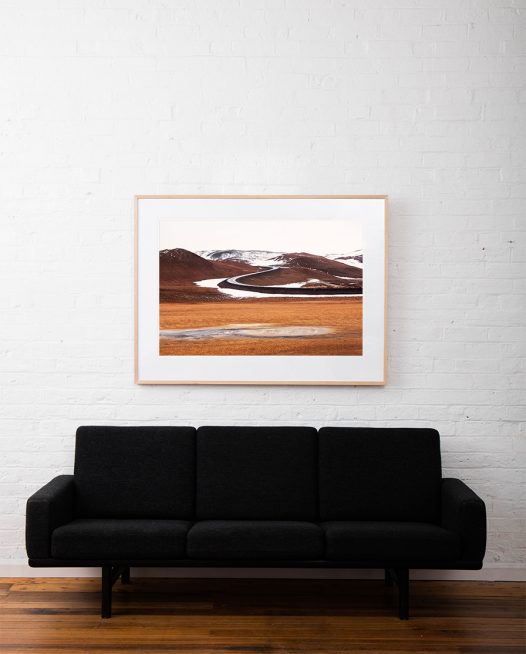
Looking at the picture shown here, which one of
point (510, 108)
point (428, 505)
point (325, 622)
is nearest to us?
point (325, 622)

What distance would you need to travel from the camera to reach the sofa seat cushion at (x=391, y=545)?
10.5ft

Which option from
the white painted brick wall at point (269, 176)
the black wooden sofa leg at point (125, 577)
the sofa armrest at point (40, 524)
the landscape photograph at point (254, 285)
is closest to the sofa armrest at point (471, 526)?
the white painted brick wall at point (269, 176)

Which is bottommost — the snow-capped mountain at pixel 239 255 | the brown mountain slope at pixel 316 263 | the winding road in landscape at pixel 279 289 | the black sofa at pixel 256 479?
the black sofa at pixel 256 479

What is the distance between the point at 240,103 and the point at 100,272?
1228 mm

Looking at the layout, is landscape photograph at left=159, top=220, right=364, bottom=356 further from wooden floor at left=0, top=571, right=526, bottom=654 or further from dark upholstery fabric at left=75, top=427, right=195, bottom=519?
wooden floor at left=0, top=571, right=526, bottom=654

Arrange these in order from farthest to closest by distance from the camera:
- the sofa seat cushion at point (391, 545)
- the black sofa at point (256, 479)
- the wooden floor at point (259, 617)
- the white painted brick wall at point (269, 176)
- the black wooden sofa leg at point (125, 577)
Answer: the white painted brick wall at point (269, 176) < the black wooden sofa leg at point (125, 577) < the black sofa at point (256, 479) < the sofa seat cushion at point (391, 545) < the wooden floor at point (259, 617)

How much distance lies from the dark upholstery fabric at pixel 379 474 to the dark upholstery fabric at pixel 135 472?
728 mm

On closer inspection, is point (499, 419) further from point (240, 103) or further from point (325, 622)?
point (240, 103)

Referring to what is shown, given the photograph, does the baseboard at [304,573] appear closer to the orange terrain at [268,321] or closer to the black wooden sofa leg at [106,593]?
the black wooden sofa leg at [106,593]

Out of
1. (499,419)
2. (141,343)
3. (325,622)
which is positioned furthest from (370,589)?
(141,343)

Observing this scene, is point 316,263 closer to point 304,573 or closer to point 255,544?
point 255,544

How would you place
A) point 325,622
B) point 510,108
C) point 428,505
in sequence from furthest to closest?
1. point 510,108
2. point 428,505
3. point 325,622

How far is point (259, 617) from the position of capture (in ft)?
10.9

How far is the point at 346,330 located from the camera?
3842 mm
